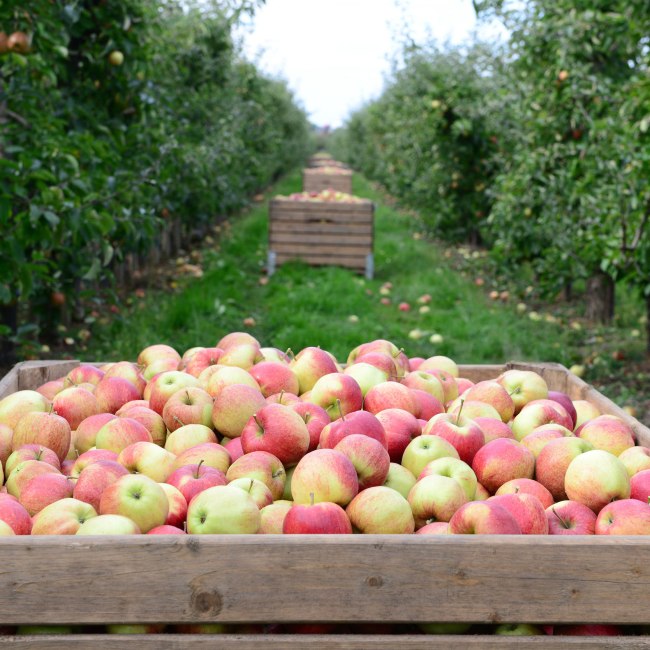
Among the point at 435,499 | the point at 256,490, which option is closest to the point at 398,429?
the point at 435,499

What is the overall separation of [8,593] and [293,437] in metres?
0.77

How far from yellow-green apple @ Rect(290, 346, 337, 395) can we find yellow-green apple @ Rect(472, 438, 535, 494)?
0.64 metres

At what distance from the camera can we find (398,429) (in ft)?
7.18

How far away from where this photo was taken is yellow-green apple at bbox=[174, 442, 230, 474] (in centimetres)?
205

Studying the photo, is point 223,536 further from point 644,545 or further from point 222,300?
point 222,300

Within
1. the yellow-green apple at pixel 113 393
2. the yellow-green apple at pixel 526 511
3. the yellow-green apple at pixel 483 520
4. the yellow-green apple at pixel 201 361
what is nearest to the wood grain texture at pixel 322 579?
the yellow-green apple at pixel 483 520

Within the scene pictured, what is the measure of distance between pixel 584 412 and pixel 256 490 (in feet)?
3.88

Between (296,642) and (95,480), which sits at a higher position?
(95,480)

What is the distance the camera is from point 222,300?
8.44m

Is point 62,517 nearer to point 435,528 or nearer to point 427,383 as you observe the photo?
point 435,528

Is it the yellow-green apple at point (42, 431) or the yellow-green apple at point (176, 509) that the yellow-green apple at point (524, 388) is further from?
the yellow-green apple at point (42, 431)

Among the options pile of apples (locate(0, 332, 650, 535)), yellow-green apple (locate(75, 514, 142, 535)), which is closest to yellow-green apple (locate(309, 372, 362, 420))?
pile of apples (locate(0, 332, 650, 535))

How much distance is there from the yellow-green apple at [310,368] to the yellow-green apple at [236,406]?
0.33 meters

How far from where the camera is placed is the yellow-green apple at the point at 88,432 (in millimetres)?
2234
